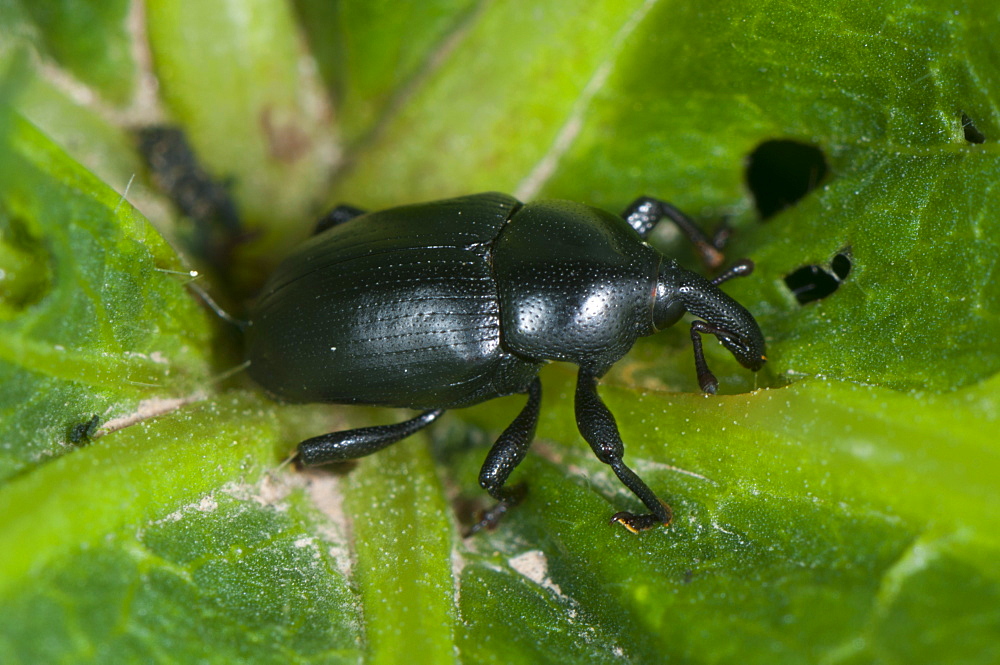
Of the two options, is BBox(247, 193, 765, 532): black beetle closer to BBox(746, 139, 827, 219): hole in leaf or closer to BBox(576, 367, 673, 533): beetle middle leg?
BBox(576, 367, 673, 533): beetle middle leg

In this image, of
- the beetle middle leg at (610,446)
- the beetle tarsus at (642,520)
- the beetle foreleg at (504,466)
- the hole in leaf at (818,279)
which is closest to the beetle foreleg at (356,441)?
the beetle foreleg at (504,466)

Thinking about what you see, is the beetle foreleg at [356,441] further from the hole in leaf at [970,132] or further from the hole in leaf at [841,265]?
the hole in leaf at [970,132]

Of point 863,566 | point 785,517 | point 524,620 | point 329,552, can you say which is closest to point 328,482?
point 329,552

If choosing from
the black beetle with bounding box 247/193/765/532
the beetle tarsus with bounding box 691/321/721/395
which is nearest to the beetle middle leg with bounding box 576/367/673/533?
the black beetle with bounding box 247/193/765/532

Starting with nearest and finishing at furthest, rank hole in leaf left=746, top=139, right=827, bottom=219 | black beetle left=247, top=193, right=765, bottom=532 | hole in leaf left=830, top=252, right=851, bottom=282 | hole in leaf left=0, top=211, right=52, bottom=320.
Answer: hole in leaf left=0, top=211, right=52, bottom=320 → hole in leaf left=830, top=252, right=851, bottom=282 → hole in leaf left=746, top=139, right=827, bottom=219 → black beetle left=247, top=193, right=765, bottom=532

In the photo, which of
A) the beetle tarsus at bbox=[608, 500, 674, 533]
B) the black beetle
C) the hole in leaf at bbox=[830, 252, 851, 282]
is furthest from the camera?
the black beetle

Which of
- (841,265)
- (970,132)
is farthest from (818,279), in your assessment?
(970,132)

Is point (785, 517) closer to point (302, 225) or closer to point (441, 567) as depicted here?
point (441, 567)
